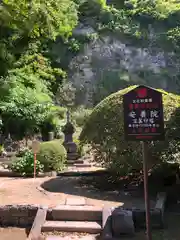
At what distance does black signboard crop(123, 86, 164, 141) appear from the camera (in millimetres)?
3840

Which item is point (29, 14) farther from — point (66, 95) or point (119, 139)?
point (66, 95)

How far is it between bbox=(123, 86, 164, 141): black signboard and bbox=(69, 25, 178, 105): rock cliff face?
83.0 ft

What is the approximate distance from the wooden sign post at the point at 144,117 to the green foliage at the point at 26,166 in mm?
6172

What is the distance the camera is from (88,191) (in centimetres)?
723

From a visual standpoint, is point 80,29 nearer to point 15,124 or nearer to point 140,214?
point 15,124

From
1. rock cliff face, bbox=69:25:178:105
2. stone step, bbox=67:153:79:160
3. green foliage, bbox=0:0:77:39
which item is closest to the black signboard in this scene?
green foliage, bbox=0:0:77:39

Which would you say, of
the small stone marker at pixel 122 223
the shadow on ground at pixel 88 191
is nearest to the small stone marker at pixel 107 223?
the small stone marker at pixel 122 223

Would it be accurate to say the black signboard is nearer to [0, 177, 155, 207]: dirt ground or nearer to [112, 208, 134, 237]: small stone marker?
[112, 208, 134, 237]: small stone marker

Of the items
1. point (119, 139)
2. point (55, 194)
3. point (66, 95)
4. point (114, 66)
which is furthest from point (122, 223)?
point (114, 66)

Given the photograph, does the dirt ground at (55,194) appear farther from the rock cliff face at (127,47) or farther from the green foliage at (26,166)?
the rock cliff face at (127,47)

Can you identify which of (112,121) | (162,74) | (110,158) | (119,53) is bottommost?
(110,158)

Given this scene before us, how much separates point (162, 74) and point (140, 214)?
93.0 ft

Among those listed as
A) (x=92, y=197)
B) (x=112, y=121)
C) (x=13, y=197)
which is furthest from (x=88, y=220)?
(x=112, y=121)

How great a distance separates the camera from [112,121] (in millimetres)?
7238
